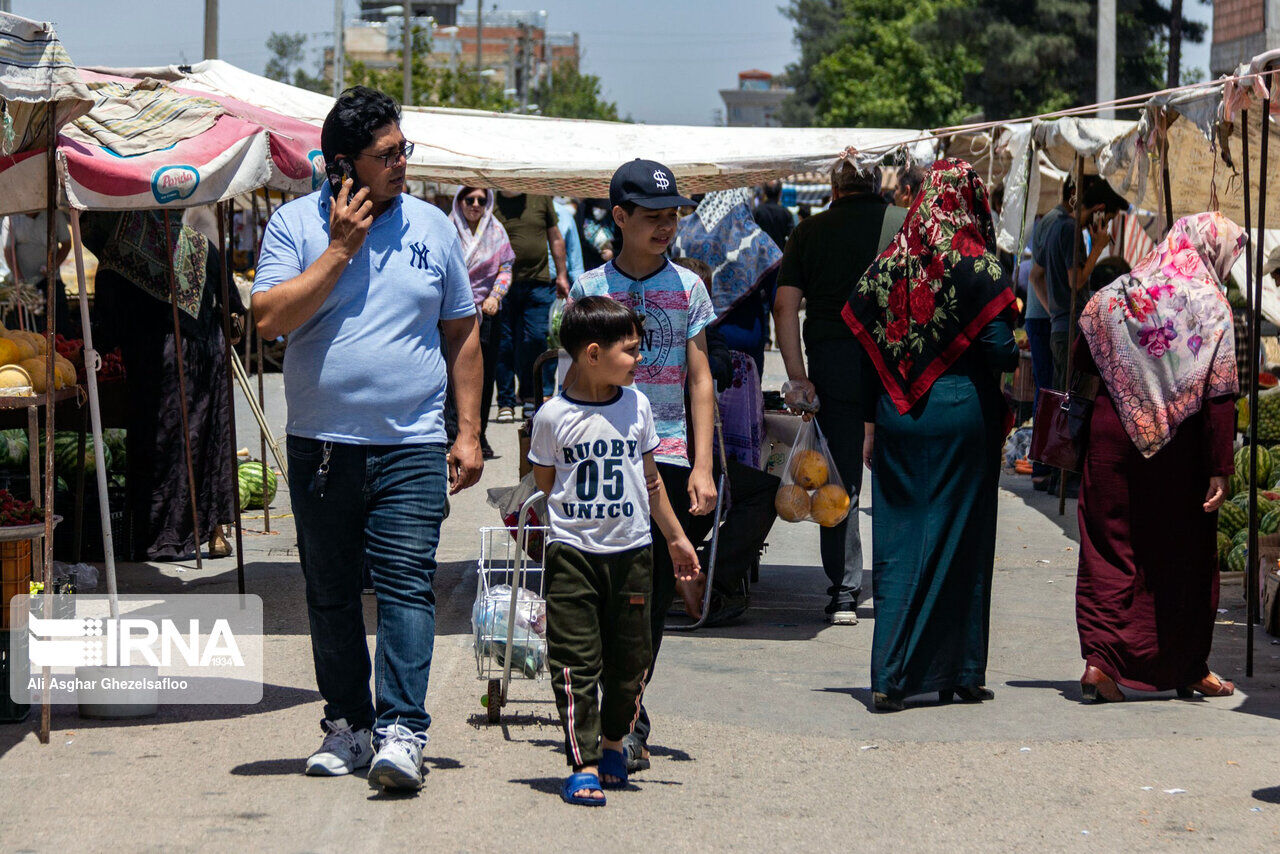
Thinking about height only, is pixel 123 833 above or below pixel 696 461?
below

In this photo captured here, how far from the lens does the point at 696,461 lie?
191 inches

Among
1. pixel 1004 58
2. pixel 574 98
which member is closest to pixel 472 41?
pixel 574 98

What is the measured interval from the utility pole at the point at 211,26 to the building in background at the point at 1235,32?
1425 centimetres

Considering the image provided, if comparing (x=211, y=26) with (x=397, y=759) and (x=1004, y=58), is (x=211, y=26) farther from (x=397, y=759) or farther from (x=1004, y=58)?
(x=1004, y=58)

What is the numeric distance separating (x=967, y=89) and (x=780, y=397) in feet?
142

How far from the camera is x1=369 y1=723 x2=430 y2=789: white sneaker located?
4.38 m

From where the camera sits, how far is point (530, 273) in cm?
1284

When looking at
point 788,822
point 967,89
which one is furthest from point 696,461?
point 967,89

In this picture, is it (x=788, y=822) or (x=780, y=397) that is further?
(x=780, y=397)

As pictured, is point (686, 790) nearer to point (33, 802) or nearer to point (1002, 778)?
point (1002, 778)

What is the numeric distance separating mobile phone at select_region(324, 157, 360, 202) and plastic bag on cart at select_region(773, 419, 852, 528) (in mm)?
3106

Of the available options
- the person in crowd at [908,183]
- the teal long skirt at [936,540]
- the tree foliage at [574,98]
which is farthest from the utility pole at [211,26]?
the tree foliage at [574,98]

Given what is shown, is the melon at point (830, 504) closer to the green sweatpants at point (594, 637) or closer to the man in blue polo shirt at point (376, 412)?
the green sweatpants at point (594, 637)

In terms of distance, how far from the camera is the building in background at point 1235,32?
2399cm
